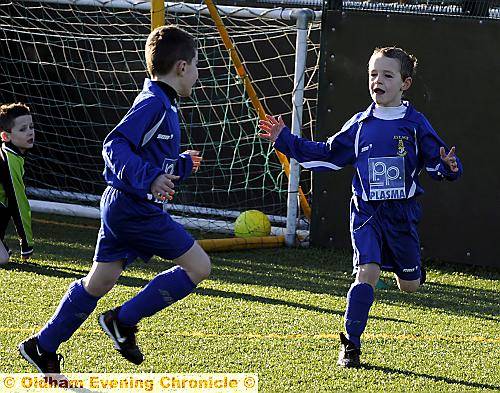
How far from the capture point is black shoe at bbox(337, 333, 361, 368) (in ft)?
15.8

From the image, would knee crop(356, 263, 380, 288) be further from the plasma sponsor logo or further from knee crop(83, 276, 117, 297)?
knee crop(83, 276, 117, 297)

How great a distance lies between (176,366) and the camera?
15.4 ft

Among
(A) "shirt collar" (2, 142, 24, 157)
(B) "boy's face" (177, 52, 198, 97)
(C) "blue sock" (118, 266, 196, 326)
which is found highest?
(B) "boy's face" (177, 52, 198, 97)

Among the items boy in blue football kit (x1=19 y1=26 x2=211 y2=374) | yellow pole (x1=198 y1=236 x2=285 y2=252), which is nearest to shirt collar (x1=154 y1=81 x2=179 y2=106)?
boy in blue football kit (x1=19 y1=26 x2=211 y2=374)

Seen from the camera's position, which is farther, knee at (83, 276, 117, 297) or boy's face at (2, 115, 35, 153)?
boy's face at (2, 115, 35, 153)

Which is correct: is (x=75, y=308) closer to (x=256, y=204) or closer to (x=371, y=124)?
(x=371, y=124)

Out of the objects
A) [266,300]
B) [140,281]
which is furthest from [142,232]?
[140,281]

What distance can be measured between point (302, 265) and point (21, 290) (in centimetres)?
212

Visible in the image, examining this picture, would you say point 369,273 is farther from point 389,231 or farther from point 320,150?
point 320,150

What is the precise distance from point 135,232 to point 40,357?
2.23 ft

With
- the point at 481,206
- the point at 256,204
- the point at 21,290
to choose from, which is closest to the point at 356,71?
the point at 481,206

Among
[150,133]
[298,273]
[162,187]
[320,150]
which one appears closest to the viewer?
[162,187]

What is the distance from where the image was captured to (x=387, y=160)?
16.8 feet

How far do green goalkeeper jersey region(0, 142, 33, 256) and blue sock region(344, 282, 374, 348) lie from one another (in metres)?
2.89
